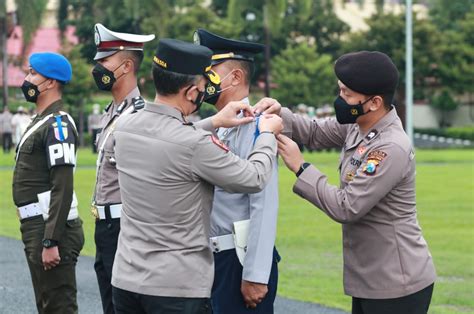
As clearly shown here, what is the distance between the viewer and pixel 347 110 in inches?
186

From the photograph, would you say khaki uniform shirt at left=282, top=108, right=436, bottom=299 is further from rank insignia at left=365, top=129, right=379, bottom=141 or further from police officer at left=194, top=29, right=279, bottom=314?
police officer at left=194, top=29, right=279, bottom=314

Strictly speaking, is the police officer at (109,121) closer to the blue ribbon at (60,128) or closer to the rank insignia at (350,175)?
the blue ribbon at (60,128)

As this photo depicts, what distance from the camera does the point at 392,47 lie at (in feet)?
188

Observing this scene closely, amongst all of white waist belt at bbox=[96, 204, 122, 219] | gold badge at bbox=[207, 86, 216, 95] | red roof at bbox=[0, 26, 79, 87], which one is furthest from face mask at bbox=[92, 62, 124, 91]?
red roof at bbox=[0, 26, 79, 87]

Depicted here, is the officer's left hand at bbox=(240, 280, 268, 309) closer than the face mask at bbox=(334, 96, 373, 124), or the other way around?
the face mask at bbox=(334, 96, 373, 124)

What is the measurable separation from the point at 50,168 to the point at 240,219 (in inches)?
67.8

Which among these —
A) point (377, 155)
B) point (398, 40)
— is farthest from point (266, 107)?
point (398, 40)

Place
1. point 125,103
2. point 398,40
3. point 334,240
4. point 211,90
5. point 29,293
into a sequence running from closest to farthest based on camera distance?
point 211,90 → point 125,103 → point 29,293 → point 334,240 → point 398,40

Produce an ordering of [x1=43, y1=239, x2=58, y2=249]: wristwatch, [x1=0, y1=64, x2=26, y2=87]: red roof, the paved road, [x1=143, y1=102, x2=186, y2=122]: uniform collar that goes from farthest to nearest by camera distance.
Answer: [x1=0, y1=64, x2=26, y2=87]: red roof
the paved road
[x1=43, y1=239, x2=58, y2=249]: wristwatch
[x1=143, y1=102, x2=186, y2=122]: uniform collar

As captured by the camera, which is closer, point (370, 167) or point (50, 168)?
point (370, 167)

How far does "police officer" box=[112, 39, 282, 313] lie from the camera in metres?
4.29

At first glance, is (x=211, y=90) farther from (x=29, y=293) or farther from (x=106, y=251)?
(x=29, y=293)

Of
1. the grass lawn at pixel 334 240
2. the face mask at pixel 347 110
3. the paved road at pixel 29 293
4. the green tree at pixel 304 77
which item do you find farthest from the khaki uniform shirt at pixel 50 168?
the green tree at pixel 304 77

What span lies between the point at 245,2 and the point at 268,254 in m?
31.1
